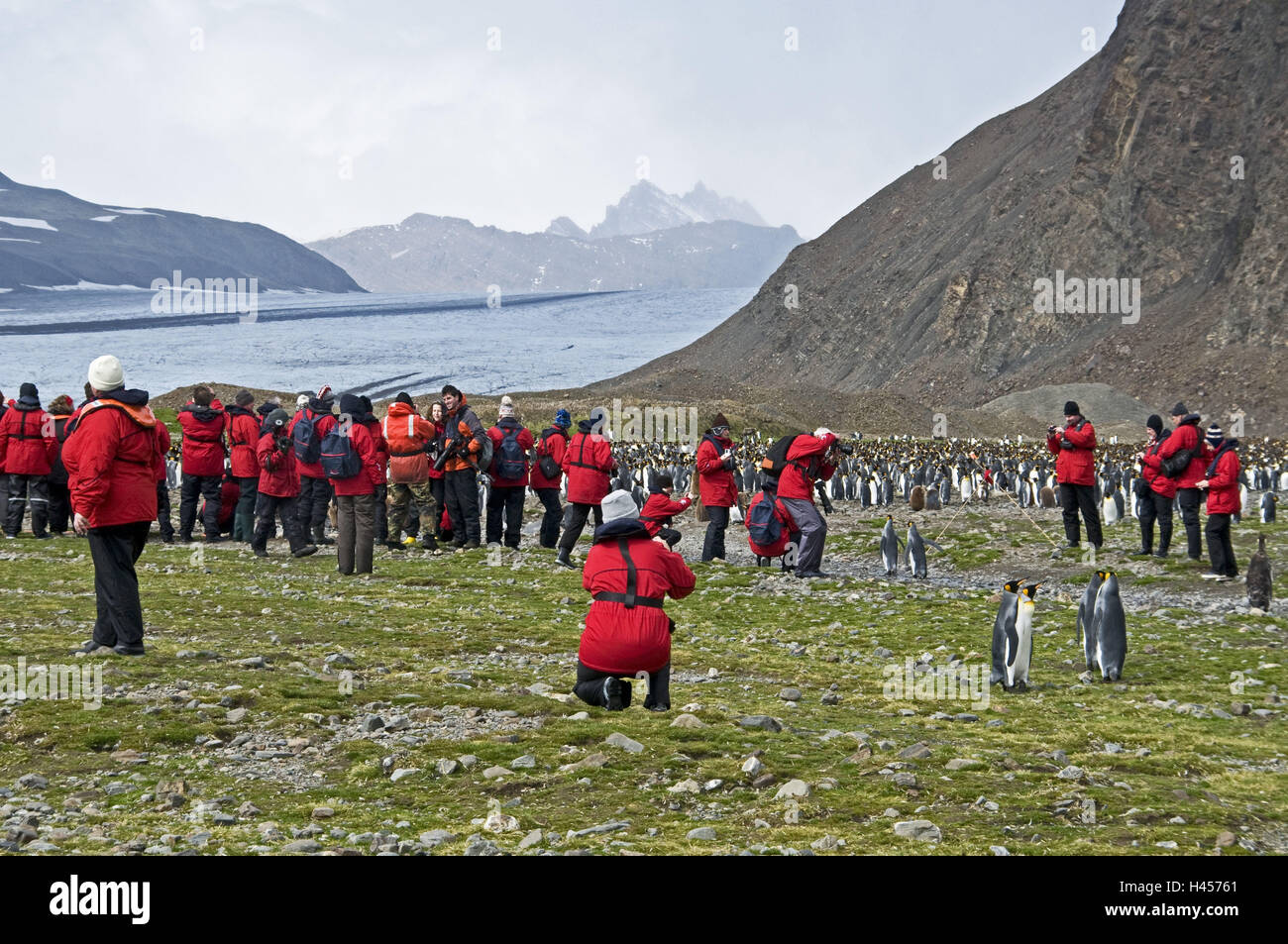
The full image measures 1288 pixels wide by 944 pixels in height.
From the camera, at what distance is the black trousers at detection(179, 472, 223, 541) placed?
15.3 meters

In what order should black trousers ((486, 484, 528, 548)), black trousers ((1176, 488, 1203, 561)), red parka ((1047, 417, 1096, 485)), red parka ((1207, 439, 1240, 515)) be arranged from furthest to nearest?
black trousers ((486, 484, 528, 548)), red parka ((1047, 417, 1096, 485)), black trousers ((1176, 488, 1203, 561)), red parka ((1207, 439, 1240, 515))

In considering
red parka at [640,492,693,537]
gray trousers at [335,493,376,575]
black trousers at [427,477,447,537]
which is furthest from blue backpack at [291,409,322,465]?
red parka at [640,492,693,537]

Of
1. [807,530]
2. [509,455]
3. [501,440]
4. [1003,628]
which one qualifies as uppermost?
[501,440]

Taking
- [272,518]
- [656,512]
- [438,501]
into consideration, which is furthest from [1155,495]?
[272,518]

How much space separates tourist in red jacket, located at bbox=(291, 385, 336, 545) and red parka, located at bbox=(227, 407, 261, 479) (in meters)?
0.57

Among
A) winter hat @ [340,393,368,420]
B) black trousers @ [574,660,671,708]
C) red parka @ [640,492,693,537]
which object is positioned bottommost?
black trousers @ [574,660,671,708]

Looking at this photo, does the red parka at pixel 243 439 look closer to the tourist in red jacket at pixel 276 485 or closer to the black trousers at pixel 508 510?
the tourist in red jacket at pixel 276 485

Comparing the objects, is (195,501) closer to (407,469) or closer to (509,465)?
(407,469)

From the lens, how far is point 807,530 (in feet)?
43.5

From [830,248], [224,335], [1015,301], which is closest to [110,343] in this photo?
[224,335]

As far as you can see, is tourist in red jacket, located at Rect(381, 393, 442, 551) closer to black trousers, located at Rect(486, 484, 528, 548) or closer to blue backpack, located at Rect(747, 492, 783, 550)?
black trousers, located at Rect(486, 484, 528, 548)

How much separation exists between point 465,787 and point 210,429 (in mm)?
10154

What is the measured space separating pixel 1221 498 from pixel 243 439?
10959mm

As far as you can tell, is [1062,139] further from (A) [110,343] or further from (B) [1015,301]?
(A) [110,343]
